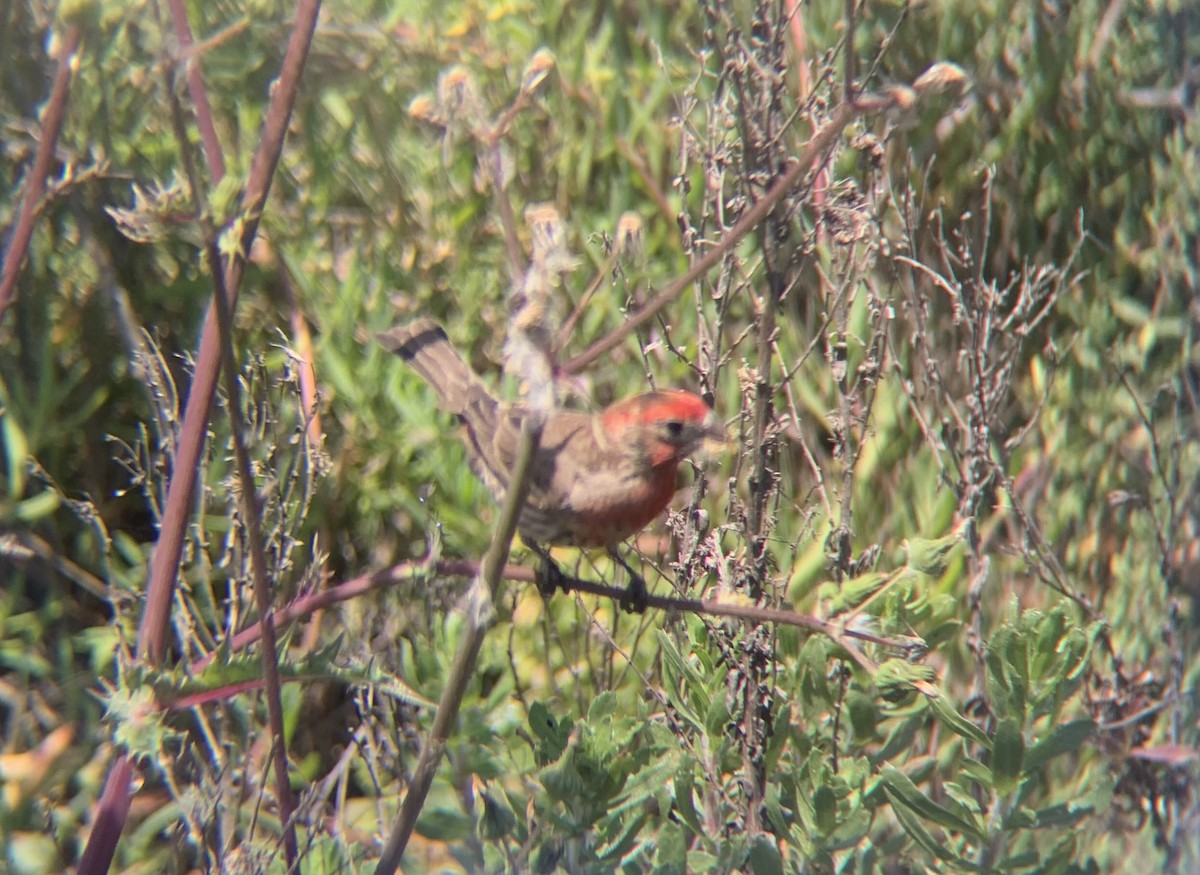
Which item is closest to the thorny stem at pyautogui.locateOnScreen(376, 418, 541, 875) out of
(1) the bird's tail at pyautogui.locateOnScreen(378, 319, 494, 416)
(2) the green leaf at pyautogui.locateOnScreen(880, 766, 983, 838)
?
(2) the green leaf at pyautogui.locateOnScreen(880, 766, 983, 838)

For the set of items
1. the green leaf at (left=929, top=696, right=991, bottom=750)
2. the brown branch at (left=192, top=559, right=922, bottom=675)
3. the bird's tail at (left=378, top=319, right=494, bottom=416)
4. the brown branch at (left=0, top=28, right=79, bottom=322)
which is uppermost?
the brown branch at (left=0, top=28, right=79, bottom=322)

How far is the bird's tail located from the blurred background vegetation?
269 millimetres

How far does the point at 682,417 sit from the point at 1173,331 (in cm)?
180

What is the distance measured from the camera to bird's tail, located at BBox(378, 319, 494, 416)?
10.5ft

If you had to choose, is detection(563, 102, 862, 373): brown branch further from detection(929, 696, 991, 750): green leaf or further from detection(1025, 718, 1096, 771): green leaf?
detection(1025, 718, 1096, 771): green leaf

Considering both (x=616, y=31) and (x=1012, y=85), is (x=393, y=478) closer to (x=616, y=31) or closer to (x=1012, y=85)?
(x=616, y=31)

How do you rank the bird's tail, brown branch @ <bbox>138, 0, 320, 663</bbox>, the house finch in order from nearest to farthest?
1. brown branch @ <bbox>138, 0, 320, 663</bbox>
2. the house finch
3. the bird's tail

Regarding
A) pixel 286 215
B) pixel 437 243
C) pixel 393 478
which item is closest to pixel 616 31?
pixel 437 243

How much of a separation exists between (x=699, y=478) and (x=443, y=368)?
2.87 feet

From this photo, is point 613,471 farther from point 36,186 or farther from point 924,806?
point 36,186

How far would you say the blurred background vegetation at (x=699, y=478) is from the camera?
7.03 ft

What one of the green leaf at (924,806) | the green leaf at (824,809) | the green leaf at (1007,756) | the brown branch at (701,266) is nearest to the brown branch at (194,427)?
the brown branch at (701,266)

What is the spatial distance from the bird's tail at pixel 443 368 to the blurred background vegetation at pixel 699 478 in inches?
10.6

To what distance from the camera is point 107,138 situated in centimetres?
311
